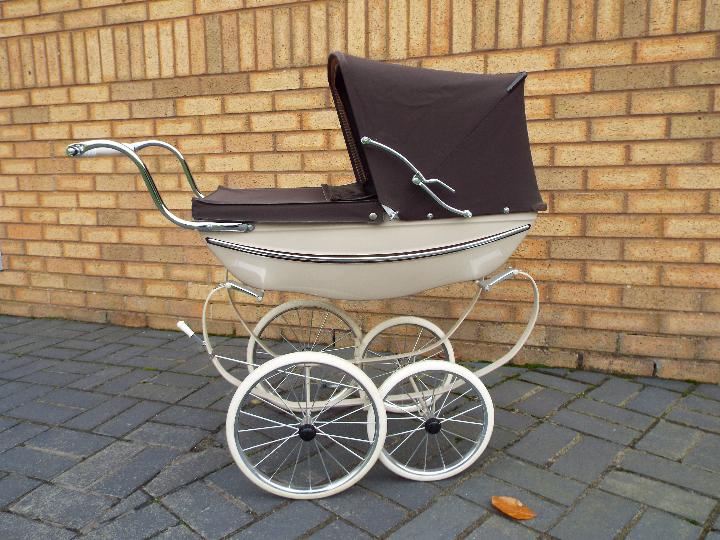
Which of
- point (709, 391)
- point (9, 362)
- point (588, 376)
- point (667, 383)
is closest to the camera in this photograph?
point (709, 391)

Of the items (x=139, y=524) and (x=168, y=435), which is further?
(x=168, y=435)

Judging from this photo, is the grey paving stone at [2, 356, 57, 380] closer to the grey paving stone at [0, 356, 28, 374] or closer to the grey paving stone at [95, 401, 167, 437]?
the grey paving stone at [0, 356, 28, 374]

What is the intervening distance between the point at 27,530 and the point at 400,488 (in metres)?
1.35

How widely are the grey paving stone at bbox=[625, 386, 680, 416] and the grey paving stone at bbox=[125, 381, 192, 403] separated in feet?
7.78

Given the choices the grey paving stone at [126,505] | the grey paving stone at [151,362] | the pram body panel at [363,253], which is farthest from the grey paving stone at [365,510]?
the grey paving stone at [151,362]

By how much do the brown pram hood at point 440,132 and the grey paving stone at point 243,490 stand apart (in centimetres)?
120

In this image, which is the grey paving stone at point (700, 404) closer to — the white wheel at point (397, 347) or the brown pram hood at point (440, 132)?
the white wheel at point (397, 347)

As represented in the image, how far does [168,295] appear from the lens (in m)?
4.44

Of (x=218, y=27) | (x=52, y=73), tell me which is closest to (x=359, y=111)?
(x=218, y=27)

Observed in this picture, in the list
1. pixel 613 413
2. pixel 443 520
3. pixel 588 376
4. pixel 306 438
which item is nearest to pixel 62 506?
pixel 306 438

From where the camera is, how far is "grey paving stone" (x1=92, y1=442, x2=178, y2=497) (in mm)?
2328

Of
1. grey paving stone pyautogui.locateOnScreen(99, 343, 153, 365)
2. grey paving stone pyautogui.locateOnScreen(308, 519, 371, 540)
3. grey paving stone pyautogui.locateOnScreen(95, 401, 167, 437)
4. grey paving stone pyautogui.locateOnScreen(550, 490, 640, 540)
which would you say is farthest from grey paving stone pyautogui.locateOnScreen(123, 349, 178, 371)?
grey paving stone pyautogui.locateOnScreen(550, 490, 640, 540)

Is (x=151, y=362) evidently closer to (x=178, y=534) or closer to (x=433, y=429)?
(x=178, y=534)

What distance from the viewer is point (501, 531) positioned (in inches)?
80.5
